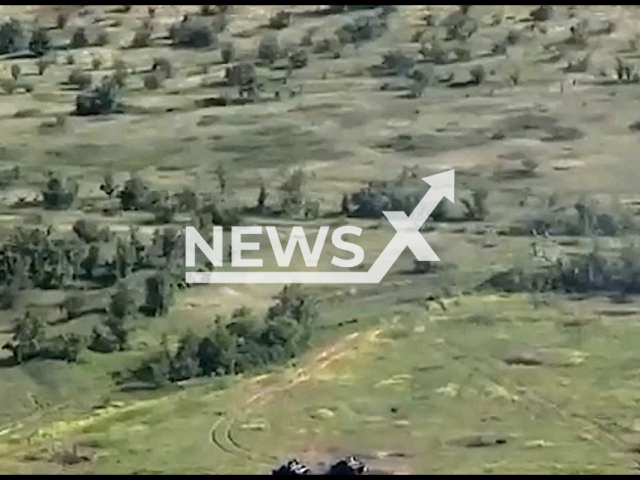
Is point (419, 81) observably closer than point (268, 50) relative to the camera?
Yes

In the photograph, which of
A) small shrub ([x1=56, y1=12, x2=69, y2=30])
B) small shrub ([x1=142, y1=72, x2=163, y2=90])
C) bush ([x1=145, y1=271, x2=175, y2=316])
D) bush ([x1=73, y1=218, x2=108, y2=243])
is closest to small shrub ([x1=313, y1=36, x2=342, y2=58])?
small shrub ([x1=142, y1=72, x2=163, y2=90])

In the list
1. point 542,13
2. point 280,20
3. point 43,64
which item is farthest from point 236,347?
point 542,13

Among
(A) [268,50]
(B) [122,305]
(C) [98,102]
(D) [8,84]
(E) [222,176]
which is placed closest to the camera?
(B) [122,305]

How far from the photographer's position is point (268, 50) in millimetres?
12469

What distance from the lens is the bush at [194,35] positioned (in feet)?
41.9

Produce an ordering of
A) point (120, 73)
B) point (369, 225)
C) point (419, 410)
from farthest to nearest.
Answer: point (120, 73)
point (369, 225)
point (419, 410)

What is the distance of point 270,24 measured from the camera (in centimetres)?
1290

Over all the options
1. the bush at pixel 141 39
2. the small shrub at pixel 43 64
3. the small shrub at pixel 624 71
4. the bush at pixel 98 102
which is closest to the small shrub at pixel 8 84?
the small shrub at pixel 43 64

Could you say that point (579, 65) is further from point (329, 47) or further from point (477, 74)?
point (329, 47)

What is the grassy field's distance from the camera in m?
9.06

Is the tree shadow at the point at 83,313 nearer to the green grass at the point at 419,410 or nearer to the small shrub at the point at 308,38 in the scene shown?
the green grass at the point at 419,410

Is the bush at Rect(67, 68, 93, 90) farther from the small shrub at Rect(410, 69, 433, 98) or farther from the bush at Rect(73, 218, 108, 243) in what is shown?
the small shrub at Rect(410, 69, 433, 98)
